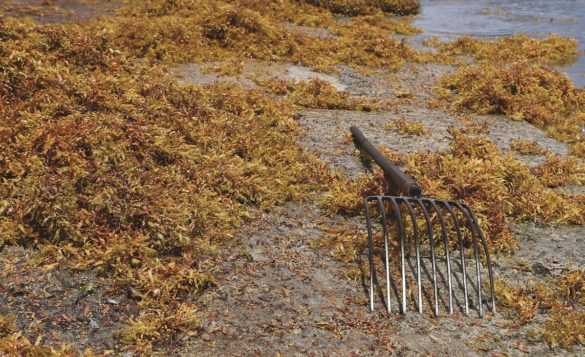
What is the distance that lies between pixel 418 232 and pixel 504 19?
23141 millimetres

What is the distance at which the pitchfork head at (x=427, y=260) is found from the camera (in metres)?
5.07

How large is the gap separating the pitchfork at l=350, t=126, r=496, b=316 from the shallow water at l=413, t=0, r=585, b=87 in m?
12.3

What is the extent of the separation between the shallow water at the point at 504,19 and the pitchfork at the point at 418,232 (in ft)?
40.4

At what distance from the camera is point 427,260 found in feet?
19.5

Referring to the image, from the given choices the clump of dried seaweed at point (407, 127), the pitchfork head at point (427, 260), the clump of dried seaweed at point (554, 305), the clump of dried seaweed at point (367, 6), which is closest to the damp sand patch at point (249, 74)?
the clump of dried seaweed at point (407, 127)

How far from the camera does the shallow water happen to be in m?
21.1

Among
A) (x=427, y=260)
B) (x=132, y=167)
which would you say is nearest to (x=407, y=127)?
(x=427, y=260)

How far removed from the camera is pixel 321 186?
754cm

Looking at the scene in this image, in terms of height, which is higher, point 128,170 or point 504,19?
point 504,19

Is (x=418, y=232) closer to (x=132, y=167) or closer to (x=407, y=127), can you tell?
(x=132, y=167)

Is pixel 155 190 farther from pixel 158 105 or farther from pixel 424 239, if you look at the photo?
pixel 424 239

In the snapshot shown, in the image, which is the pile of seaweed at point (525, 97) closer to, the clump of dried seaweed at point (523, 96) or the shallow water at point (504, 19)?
the clump of dried seaweed at point (523, 96)

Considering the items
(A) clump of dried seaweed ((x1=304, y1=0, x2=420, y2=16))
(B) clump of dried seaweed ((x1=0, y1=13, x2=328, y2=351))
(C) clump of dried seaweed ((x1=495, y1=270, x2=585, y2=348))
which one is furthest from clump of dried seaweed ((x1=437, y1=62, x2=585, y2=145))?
(A) clump of dried seaweed ((x1=304, y1=0, x2=420, y2=16))

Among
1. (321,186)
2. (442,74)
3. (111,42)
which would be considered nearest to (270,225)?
(321,186)
